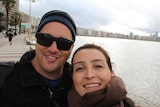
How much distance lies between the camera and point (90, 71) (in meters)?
1.86

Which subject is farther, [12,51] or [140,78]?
[140,78]

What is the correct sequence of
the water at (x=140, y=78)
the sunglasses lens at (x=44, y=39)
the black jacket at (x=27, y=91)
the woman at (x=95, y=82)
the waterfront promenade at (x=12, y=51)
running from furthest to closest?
the waterfront promenade at (x=12, y=51) < the water at (x=140, y=78) < the sunglasses lens at (x=44, y=39) < the black jacket at (x=27, y=91) < the woman at (x=95, y=82)

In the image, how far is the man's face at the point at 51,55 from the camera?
7.00 ft

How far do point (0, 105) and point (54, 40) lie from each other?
70cm

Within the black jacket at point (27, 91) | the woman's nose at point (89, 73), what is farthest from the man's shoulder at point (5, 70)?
the woman's nose at point (89, 73)

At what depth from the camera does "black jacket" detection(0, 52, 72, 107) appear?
195 cm

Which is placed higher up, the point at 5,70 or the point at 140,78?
the point at 5,70

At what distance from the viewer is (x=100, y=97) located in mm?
1715

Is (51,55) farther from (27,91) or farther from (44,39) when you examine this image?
(27,91)

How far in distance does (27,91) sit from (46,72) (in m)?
0.25

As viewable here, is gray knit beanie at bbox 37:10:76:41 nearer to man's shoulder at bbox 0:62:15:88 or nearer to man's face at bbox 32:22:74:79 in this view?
man's face at bbox 32:22:74:79

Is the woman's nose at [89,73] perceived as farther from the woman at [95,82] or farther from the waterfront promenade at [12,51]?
the waterfront promenade at [12,51]

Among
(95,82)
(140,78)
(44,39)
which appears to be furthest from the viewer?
(140,78)

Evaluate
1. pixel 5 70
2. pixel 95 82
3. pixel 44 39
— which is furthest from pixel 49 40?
pixel 95 82
